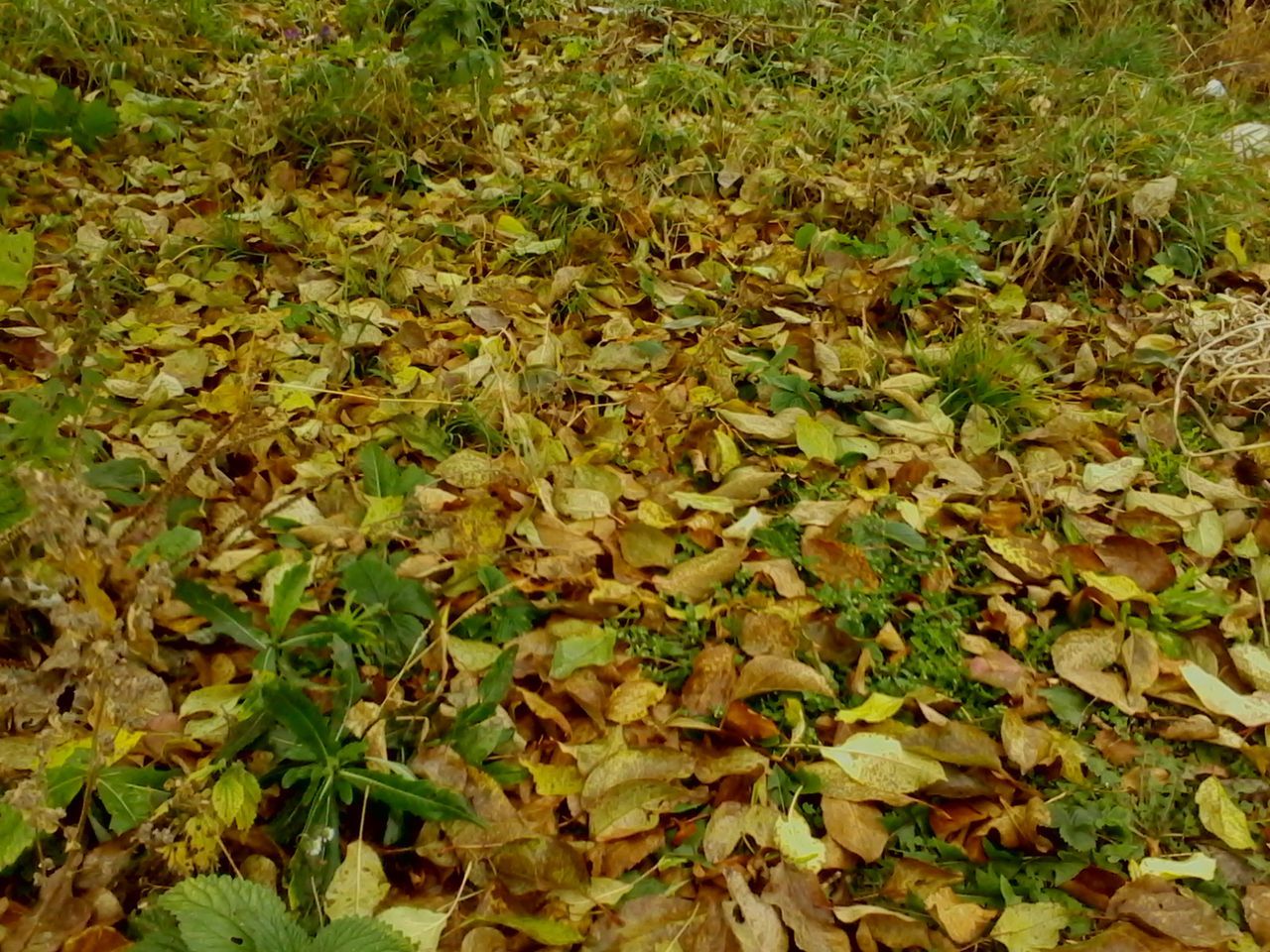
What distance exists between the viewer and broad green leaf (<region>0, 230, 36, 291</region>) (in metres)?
1.91

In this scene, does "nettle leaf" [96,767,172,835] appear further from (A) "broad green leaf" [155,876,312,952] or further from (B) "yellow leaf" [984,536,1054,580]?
(B) "yellow leaf" [984,536,1054,580]

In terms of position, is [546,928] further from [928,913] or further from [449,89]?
[449,89]

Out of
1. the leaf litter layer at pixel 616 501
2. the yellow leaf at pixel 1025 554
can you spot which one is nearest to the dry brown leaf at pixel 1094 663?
the leaf litter layer at pixel 616 501

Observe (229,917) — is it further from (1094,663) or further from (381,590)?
(1094,663)

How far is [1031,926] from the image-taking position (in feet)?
4.06

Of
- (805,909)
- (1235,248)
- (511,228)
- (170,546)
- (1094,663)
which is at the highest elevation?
(1235,248)

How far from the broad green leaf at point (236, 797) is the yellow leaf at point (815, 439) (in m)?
1.17

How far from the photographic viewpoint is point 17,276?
192cm

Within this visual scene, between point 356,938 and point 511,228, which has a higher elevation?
point 511,228

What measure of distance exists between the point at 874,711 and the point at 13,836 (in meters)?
1.13

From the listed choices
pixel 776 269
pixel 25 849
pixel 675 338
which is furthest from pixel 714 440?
pixel 25 849

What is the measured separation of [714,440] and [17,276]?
142 centimetres

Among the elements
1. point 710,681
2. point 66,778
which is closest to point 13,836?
point 66,778

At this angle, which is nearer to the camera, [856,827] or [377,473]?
[856,827]
